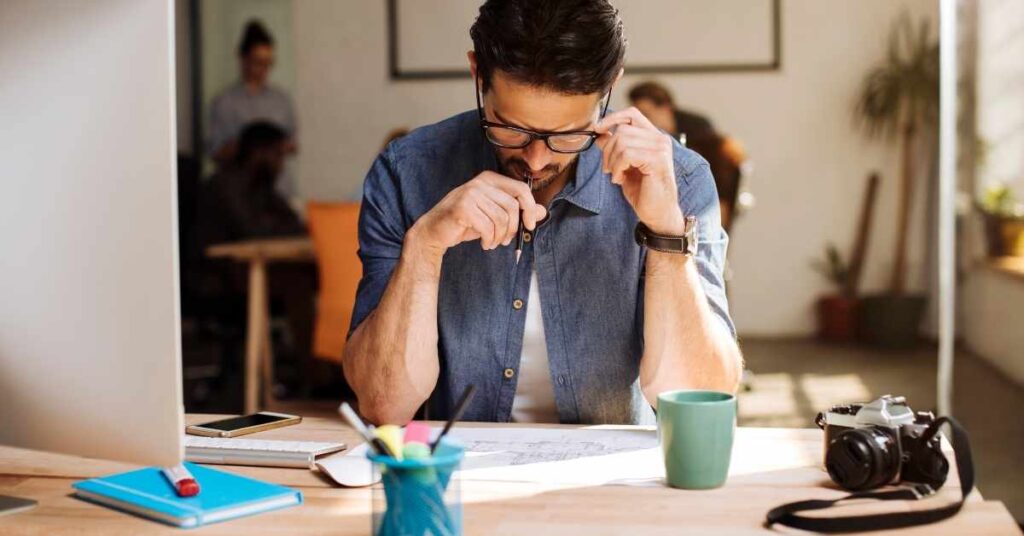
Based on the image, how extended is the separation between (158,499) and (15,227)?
11.6 inches

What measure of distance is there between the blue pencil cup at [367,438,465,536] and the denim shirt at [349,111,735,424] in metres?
0.69

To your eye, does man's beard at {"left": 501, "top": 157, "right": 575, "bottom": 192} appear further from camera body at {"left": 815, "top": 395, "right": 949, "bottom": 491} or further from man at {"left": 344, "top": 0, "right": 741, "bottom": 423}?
camera body at {"left": 815, "top": 395, "right": 949, "bottom": 491}

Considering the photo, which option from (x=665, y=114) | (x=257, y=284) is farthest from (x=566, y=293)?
(x=665, y=114)

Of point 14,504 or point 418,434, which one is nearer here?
point 418,434

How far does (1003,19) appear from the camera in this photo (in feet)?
13.7

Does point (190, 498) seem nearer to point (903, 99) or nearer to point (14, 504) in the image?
point (14, 504)

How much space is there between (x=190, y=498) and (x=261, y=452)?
Answer: 186 millimetres

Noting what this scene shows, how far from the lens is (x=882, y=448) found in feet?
3.60

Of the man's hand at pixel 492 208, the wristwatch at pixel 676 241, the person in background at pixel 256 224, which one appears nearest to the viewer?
the man's hand at pixel 492 208

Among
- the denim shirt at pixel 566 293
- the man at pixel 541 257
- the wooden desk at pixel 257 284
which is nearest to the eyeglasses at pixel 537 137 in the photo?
the man at pixel 541 257

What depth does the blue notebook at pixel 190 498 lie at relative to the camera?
105cm

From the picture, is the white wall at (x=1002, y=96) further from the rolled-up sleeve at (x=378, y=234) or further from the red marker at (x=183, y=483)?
the red marker at (x=183, y=483)

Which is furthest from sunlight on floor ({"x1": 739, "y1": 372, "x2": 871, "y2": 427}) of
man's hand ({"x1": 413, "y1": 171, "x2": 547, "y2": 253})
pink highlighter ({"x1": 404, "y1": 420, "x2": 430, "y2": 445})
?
pink highlighter ({"x1": 404, "y1": 420, "x2": 430, "y2": 445})

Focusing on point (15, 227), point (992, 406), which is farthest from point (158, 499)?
point (992, 406)
